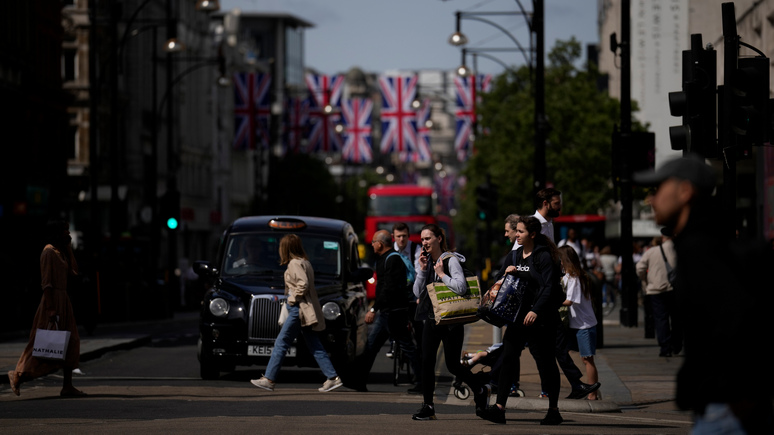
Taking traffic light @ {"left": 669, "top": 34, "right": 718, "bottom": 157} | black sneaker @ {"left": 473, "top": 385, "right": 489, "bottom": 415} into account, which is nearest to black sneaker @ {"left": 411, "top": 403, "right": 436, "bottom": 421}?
black sneaker @ {"left": 473, "top": 385, "right": 489, "bottom": 415}

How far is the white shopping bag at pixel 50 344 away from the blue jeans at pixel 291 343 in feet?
6.91

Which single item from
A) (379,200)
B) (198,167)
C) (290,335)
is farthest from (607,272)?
(198,167)

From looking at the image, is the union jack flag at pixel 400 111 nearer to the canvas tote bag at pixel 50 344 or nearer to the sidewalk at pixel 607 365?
the sidewalk at pixel 607 365

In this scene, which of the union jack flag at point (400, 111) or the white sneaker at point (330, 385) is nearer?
the white sneaker at point (330, 385)

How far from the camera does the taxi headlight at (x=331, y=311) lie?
15844 mm

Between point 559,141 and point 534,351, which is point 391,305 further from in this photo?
point 559,141

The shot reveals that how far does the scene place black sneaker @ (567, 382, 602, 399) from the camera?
13.0 meters

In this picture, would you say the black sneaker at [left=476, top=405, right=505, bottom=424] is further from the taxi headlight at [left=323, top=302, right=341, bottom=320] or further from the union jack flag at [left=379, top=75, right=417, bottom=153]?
the union jack flag at [left=379, top=75, right=417, bottom=153]

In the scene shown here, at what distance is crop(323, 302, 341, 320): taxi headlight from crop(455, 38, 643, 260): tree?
116 ft

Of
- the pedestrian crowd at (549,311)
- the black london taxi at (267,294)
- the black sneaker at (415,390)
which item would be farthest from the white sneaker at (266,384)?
the black sneaker at (415,390)

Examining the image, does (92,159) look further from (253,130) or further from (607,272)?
(253,130)

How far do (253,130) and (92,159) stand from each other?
34210 millimetres

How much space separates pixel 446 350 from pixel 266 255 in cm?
574

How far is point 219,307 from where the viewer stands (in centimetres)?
1572
